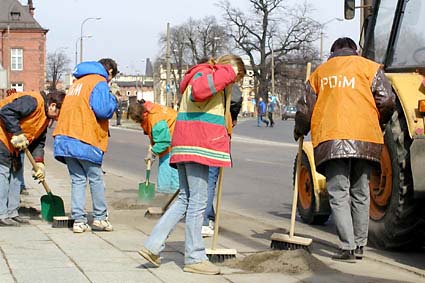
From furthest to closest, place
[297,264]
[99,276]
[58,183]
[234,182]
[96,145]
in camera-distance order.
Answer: [234,182], [58,183], [96,145], [297,264], [99,276]

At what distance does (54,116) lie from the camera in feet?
29.2

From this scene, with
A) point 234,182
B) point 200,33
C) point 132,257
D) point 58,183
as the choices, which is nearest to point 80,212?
point 132,257

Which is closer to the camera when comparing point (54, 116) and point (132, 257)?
point (132, 257)

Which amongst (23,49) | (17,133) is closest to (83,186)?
(17,133)

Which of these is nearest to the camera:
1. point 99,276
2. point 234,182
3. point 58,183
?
point 99,276

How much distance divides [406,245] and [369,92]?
1.61 m

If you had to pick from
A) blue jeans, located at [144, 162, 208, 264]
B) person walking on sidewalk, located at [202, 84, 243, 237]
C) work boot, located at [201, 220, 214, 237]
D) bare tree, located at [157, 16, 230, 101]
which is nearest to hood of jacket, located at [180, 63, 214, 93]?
blue jeans, located at [144, 162, 208, 264]

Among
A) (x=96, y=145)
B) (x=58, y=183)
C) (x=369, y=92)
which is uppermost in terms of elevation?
(x=369, y=92)

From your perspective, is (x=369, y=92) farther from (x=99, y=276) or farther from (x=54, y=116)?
(x=54, y=116)

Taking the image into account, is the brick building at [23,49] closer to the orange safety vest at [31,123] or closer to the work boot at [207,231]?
the orange safety vest at [31,123]

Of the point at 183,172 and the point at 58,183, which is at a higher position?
the point at 183,172

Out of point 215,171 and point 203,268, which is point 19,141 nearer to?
point 215,171

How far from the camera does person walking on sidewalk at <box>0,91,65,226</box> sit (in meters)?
8.66

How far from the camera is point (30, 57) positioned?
88312 millimetres
